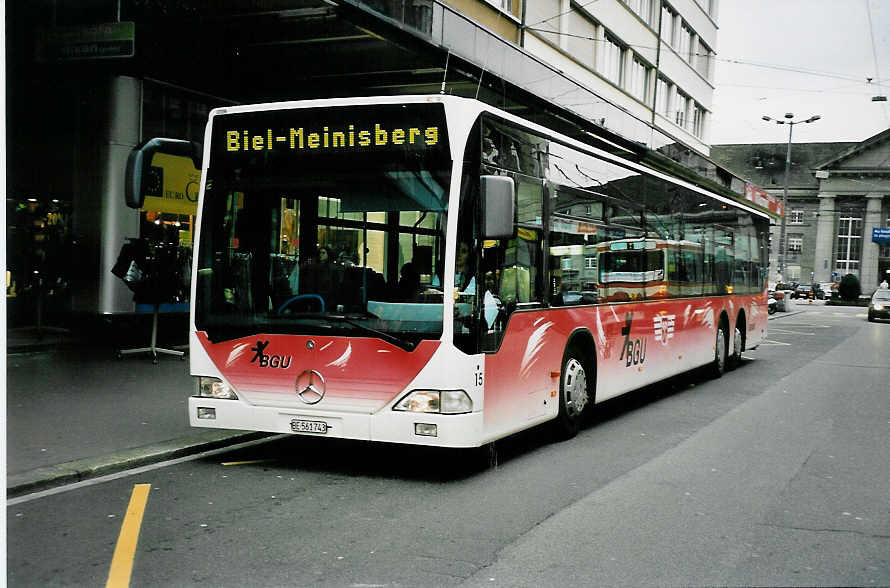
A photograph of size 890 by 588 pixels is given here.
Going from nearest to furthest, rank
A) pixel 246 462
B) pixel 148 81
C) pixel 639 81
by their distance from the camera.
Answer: pixel 246 462 → pixel 148 81 → pixel 639 81

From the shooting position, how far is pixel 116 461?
7.34 metres

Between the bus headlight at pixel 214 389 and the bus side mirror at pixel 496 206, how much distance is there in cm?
235

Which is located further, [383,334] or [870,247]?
[870,247]

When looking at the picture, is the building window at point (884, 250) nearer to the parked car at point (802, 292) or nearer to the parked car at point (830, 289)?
the parked car at point (830, 289)

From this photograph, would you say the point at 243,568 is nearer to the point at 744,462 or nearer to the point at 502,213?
the point at 502,213

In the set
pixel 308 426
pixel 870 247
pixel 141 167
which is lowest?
pixel 308 426

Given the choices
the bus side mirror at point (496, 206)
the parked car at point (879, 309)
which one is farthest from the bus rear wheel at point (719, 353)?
the parked car at point (879, 309)

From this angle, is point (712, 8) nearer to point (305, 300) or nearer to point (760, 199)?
point (760, 199)

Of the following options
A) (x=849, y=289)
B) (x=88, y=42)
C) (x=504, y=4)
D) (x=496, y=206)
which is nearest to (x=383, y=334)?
(x=496, y=206)

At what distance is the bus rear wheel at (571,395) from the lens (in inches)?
349

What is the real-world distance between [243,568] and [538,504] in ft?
7.49

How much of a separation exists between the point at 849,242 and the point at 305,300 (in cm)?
9183

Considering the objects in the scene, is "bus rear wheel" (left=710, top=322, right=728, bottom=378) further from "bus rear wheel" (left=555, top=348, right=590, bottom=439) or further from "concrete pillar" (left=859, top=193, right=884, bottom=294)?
"concrete pillar" (left=859, top=193, right=884, bottom=294)

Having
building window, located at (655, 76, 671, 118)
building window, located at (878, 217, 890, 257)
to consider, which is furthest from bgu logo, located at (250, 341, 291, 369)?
building window, located at (878, 217, 890, 257)
